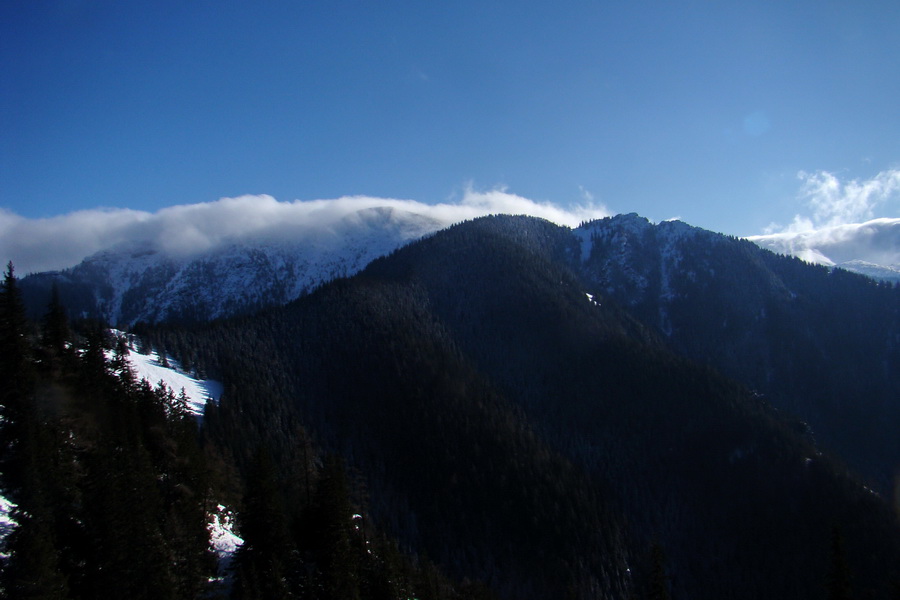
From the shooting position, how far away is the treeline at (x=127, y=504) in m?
34.2

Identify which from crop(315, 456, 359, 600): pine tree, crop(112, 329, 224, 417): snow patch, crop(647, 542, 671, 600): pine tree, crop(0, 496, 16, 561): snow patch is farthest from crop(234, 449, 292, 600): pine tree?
crop(112, 329, 224, 417): snow patch

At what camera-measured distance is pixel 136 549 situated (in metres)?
35.8

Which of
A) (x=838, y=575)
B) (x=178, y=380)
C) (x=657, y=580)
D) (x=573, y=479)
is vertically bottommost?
(x=573, y=479)

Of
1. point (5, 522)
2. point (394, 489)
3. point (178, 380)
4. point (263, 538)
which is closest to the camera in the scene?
point (5, 522)

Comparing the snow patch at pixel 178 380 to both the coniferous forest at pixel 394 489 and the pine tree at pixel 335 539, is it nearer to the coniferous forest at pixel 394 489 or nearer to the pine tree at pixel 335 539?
the coniferous forest at pixel 394 489

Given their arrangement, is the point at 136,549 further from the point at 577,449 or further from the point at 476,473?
the point at 577,449

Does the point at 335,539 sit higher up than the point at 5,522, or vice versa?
the point at 5,522

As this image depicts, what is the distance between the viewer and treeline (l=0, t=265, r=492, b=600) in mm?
34250

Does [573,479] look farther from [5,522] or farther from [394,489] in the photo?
[5,522]

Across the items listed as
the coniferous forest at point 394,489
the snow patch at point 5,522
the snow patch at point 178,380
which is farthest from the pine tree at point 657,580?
the snow patch at point 178,380

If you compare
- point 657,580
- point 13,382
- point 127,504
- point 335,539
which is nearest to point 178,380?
point 13,382

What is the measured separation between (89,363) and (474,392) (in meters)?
135

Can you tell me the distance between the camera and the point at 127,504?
36.8 meters

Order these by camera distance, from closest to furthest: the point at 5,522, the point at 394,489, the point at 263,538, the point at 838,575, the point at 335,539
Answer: the point at 5,522 → the point at 838,575 → the point at 263,538 → the point at 335,539 → the point at 394,489
